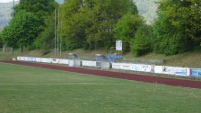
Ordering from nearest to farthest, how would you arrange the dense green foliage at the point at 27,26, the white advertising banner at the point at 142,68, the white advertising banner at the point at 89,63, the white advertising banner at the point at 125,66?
the white advertising banner at the point at 142,68 → the white advertising banner at the point at 125,66 → the white advertising banner at the point at 89,63 → the dense green foliage at the point at 27,26

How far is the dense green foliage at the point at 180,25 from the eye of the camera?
3941cm

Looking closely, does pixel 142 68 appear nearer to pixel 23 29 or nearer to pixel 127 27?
pixel 127 27

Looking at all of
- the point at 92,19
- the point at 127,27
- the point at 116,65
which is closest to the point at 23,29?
the point at 92,19

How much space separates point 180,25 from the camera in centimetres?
4003

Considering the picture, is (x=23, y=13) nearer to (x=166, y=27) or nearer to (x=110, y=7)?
(x=110, y=7)

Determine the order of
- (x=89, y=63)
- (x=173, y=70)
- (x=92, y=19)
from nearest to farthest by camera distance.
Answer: (x=173, y=70) < (x=89, y=63) < (x=92, y=19)

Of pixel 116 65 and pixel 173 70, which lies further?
pixel 116 65

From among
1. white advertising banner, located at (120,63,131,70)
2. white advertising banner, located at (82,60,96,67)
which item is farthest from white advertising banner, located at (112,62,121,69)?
white advertising banner, located at (82,60,96,67)

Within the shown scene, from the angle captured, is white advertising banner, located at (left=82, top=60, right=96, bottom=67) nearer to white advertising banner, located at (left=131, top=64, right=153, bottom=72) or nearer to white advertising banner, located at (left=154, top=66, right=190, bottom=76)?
white advertising banner, located at (left=131, top=64, right=153, bottom=72)

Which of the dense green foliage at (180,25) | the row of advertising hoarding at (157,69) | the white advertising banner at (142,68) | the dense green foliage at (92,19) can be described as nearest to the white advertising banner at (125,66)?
the row of advertising hoarding at (157,69)

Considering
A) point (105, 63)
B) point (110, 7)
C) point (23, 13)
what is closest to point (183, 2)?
point (105, 63)

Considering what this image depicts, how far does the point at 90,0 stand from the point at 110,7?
418 centimetres

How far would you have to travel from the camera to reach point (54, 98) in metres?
16.4

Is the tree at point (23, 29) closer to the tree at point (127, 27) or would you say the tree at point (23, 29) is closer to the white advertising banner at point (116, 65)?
the tree at point (127, 27)
